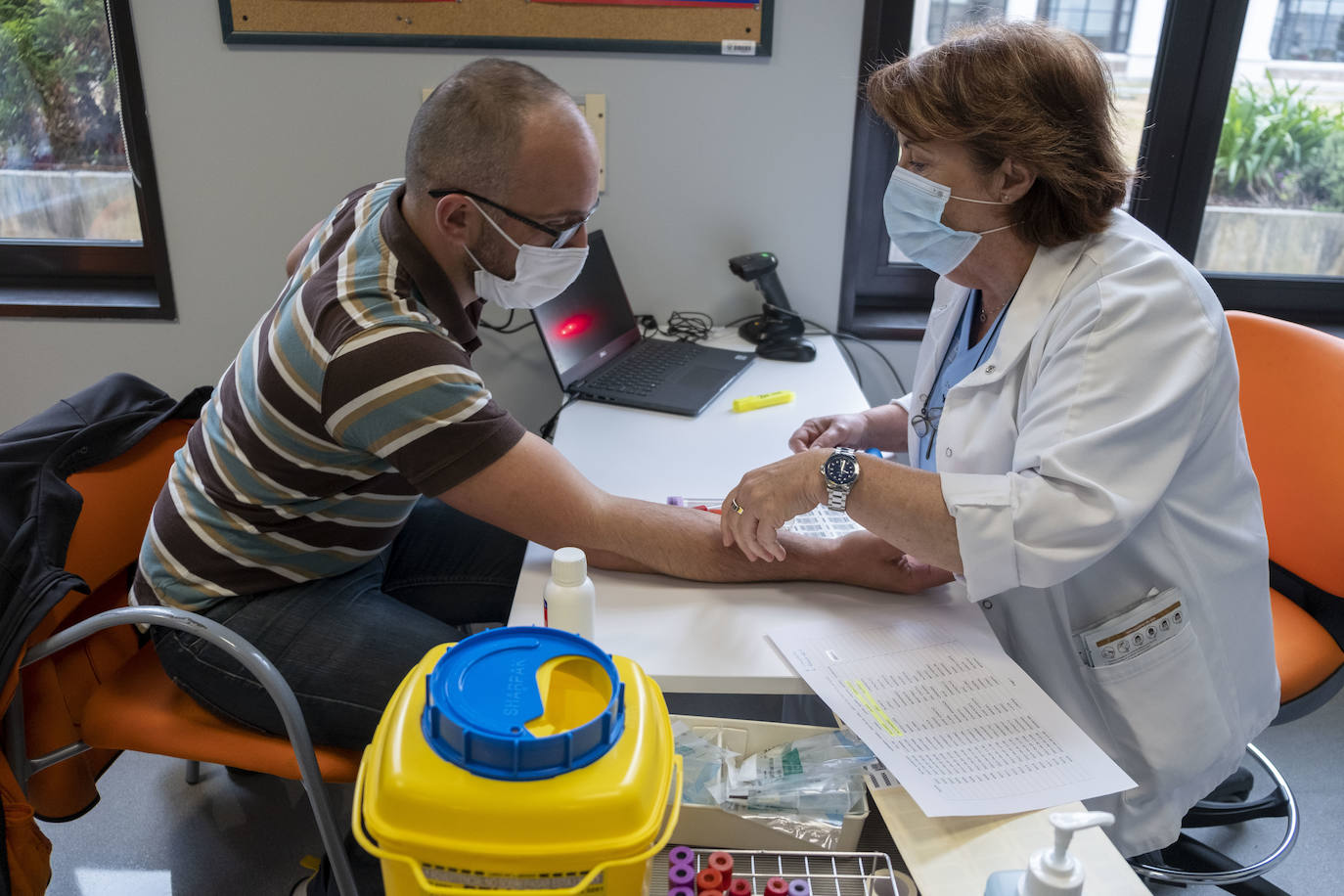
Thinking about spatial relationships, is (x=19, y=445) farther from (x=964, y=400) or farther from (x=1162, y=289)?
(x=1162, y=289)

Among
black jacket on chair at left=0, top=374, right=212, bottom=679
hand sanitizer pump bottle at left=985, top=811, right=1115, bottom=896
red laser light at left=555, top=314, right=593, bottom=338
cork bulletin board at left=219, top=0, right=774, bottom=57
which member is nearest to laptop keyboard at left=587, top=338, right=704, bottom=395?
red laser light at left=555, top=314, right=593, bottom=338

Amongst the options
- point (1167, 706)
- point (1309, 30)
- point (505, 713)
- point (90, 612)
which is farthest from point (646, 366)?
point (1309, 30)

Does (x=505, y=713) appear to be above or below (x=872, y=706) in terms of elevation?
above

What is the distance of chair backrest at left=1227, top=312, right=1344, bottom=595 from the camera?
1515 mm

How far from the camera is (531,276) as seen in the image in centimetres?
141

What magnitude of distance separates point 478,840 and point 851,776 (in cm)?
43

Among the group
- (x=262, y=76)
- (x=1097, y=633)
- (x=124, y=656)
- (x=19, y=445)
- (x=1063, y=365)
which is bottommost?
(x=124, y=656)

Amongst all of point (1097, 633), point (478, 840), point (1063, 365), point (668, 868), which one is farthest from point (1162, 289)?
point (478, 840)

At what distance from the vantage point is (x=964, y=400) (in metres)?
1.33

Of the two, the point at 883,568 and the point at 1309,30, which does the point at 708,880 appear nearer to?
the point at 883,568

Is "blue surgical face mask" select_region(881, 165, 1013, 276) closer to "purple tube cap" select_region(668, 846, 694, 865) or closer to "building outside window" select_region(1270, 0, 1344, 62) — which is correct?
"purple tube cap" select_region(668, 846, 694, 865)

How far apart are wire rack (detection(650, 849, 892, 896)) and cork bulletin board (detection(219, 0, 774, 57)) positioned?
5.89 feet

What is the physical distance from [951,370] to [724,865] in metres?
0.90

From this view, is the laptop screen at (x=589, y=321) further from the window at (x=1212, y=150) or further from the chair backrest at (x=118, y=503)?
the chair backrest at (x=118, y=503)
